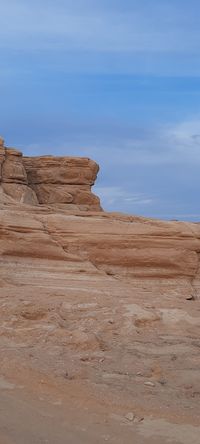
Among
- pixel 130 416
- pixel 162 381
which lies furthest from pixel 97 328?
pixel 130 416

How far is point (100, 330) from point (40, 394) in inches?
132

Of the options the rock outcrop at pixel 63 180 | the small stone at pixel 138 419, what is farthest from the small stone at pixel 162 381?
the rock outcrop at pixel 63 180

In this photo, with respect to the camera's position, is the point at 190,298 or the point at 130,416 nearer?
the point at 130,416

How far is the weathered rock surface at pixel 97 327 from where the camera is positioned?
7727mm

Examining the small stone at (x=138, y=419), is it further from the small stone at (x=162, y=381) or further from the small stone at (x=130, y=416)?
the small stone at (x=162, y=381)

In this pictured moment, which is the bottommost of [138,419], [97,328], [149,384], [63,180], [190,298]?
[138,419]

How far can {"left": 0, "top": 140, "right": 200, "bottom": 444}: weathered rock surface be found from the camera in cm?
773

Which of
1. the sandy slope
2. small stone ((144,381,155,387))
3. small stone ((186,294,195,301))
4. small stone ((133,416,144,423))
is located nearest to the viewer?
the sandy slope

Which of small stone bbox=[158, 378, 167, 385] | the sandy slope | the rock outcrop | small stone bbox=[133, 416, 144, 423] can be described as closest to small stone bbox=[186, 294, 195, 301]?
the sandy slope

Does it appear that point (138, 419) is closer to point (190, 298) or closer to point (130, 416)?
point (130, 416)

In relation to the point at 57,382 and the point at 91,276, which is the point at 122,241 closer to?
the point at 91,276

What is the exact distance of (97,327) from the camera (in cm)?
1185

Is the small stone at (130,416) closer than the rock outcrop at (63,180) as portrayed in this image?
Yes

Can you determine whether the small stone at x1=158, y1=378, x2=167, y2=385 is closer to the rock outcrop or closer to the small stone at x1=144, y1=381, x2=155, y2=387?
the small stone at x1=144, y1=381, x2=155, y2=387
